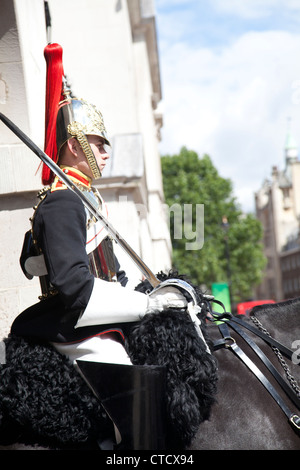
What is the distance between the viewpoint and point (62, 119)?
3.59m

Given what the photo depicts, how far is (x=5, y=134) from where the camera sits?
4.95 meters

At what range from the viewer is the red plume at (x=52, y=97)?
142 inches

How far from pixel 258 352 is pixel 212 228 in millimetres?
41939

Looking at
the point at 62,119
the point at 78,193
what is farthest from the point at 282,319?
the point at 62,119

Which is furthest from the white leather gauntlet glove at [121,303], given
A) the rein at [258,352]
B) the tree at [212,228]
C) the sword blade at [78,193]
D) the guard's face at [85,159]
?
the tree at [212,228]

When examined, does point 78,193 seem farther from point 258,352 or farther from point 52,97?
point 258,352

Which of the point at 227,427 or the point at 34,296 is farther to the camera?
the point at 34,296

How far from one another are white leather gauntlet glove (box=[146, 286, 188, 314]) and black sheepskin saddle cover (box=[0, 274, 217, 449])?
0.04 m

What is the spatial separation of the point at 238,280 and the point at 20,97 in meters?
45.0

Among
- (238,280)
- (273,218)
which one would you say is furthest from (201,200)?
(273,218)

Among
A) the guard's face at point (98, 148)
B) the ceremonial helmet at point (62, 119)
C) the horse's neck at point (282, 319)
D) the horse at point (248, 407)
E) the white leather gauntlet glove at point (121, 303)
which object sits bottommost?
the horse at point (248, 407)

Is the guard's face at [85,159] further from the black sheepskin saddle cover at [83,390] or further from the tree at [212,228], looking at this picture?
the tree at [212,228]

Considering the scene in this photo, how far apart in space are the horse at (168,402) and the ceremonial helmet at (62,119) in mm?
974
